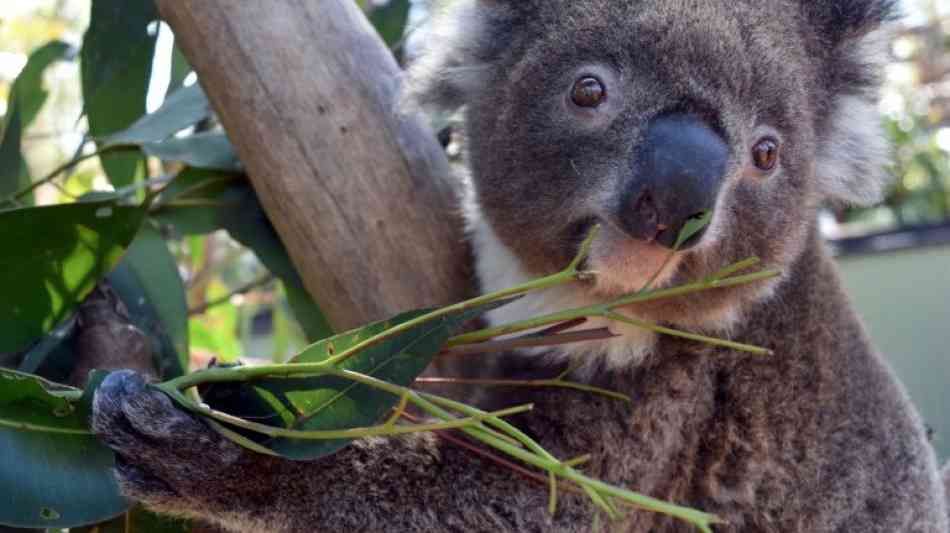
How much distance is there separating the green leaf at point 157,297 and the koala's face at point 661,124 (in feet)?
2.81

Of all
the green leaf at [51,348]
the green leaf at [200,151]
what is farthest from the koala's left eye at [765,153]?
the green leaf at [51,348]

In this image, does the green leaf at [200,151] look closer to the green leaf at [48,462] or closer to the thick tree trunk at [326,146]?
the thick tree trunk at [326,146]

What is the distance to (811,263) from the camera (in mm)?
2535

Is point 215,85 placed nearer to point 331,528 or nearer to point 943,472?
point 331,528

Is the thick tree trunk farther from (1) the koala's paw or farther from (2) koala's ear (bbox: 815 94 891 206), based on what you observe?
(2) koala's ear (bbox: 815 94 891 206)

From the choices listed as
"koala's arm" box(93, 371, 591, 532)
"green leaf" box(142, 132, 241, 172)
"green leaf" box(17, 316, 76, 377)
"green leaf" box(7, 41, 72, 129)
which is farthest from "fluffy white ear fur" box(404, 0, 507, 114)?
"green leaf" box(7, 41, 72, 129)

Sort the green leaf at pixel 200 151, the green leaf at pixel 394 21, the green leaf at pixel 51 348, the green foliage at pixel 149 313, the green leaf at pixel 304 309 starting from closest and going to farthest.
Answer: the green foliage at pixel 149 313, the green leaf at pixel 51 348, the green leaf at pixel 200 151, the green leaf at pixel 304 309, the green leaf at pixel 394 21

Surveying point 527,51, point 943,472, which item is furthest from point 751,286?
point 943,472

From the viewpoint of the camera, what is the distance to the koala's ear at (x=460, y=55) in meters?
2.43

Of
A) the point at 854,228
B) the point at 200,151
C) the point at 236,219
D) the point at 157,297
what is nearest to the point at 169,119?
the point at 200,151

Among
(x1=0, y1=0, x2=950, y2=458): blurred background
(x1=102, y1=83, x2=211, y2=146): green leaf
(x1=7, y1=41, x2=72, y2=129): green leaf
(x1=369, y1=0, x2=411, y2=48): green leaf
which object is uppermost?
(x1=7, y1=41, x2=72, y2=129): green leaf

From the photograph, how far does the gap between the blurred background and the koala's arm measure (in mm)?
369

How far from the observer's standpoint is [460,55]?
2510mm

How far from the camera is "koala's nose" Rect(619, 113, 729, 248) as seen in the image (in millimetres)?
1814
